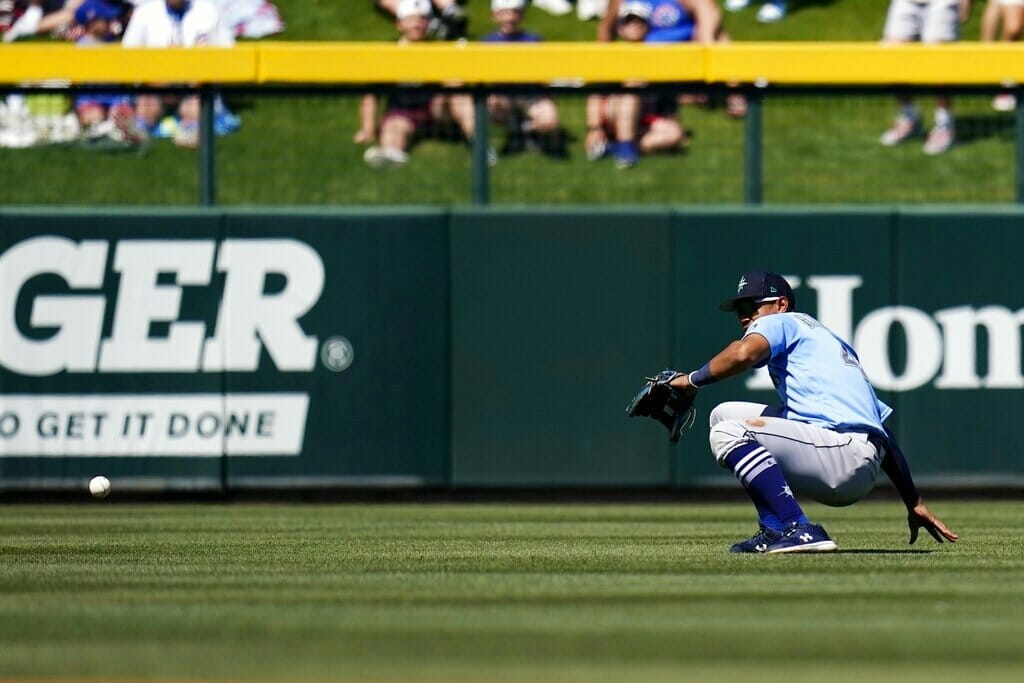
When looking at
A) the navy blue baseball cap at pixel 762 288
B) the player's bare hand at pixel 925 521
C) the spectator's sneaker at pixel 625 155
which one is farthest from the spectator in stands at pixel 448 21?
the player's bare hand at pixel 925 521

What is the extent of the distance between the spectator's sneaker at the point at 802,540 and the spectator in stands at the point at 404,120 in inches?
270

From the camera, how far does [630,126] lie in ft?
47.9

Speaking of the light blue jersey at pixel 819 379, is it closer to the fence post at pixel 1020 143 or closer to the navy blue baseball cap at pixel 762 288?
the navy blue baseball cap at pixel 762 288

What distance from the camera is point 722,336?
1416 centimetres

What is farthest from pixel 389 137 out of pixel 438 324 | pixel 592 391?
pixel 592 391

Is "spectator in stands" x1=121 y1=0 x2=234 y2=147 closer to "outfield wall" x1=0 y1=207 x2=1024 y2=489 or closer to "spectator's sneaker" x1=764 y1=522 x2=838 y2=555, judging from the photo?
"outfield wall" x1=0 y1=207 x2=1024 y2=489

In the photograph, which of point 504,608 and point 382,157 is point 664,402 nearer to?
point 504,608

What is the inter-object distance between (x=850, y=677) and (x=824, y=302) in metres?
9.67

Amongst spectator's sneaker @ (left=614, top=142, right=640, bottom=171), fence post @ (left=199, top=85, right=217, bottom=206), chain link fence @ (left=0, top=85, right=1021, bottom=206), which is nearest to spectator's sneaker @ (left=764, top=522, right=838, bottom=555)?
chain link fence @ (left=0, top=85, right=1021, bottom=206)

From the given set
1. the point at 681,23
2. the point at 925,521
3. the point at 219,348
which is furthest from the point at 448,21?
the point at 925,521

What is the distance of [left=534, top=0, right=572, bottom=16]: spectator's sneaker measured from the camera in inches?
678

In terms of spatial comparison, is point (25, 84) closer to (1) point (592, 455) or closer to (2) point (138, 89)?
→ (2) point (138, 89)

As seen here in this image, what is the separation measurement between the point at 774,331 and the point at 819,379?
1.15 ft

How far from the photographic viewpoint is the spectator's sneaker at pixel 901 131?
14.6 metres
